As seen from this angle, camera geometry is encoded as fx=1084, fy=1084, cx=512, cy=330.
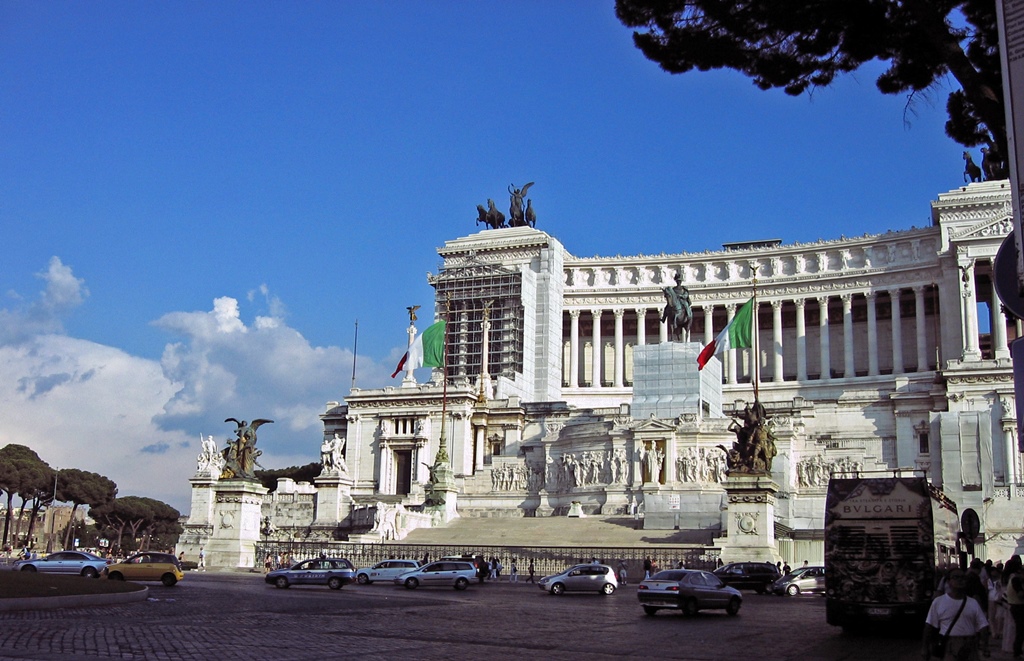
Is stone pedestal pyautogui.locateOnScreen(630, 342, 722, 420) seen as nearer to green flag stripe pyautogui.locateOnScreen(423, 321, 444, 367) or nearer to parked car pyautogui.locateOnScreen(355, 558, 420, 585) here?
green flag stripe pyautogui.locateOnScreen(423, 321, 444, 367)

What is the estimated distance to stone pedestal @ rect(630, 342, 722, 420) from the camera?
62.3m

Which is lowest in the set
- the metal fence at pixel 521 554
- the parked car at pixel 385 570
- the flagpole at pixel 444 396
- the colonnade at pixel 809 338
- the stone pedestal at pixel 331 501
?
the parked car at pixel 385 570

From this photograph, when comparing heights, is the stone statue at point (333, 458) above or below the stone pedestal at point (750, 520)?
above

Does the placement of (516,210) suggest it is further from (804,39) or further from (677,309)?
(804,39)

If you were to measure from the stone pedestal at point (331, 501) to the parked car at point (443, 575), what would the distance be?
65.4 feet

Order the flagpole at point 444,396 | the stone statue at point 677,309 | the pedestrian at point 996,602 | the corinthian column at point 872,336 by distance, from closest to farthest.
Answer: the pedestrian at point 996,602
the flagpole at point 444,396
the stone statue at point 677,309
the corinthian column at point 872,336

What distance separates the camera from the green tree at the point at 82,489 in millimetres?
82750

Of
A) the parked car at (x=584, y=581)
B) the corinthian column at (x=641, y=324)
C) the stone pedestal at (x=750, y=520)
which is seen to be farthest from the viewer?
the corinthian column at (x=641, y=324)

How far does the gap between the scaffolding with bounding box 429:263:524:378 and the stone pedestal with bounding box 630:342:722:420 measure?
56.9 ft

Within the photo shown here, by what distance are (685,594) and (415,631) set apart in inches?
335

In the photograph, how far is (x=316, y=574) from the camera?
33812 mm

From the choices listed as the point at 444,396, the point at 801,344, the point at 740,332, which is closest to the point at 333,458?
the point at 444,396

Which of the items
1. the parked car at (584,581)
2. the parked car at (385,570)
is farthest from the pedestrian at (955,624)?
the parked car at (385,570)

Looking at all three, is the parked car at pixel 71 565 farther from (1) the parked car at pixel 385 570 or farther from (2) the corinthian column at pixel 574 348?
(2) the corinthian column at pixel 574 348
